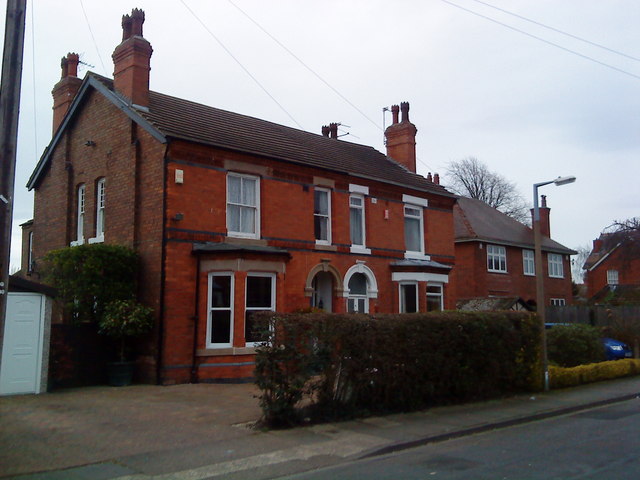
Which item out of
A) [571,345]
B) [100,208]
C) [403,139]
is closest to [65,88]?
[100,208]

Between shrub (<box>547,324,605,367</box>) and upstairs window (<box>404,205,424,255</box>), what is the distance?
6483 mm

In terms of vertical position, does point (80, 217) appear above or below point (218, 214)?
above

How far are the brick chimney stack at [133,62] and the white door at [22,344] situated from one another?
6.77 meters

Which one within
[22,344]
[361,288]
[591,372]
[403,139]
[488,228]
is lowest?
[591,372]

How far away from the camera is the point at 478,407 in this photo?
12375 millimetres

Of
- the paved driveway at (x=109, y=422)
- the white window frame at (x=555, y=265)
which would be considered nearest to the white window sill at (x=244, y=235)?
the paved driveway at (x=109, y=422)

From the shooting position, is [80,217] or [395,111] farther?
[395,111]

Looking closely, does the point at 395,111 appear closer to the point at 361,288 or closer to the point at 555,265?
the point at 361,288

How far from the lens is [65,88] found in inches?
→ 840

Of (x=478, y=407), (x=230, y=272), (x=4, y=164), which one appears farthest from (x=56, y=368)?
(x=478, y=407)

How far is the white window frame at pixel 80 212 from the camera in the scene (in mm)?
19042

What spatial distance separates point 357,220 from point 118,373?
9.42 meters

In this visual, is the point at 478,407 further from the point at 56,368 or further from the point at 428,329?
the point at 56,368

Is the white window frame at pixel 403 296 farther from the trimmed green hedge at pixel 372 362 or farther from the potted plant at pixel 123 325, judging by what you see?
the potted plant at pixel 123 325
